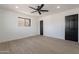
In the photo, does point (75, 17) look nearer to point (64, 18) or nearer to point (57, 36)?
point (64, 18)

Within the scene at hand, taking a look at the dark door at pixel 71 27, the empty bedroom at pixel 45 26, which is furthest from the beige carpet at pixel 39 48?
the dark door at pixel 71 27

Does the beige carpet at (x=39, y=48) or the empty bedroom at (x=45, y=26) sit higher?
the empty bedroom at (x=45, y=26)

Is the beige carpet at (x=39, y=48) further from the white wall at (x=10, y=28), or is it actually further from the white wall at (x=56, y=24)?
the white wall at (x=56, y=24)

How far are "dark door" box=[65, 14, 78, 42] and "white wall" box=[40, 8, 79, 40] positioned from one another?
14.0 inches

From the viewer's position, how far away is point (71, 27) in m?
6.91

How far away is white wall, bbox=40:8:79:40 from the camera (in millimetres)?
7652

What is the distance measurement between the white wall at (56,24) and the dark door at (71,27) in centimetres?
35

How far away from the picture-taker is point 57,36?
8.48 m

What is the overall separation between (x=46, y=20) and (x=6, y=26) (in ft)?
16.4

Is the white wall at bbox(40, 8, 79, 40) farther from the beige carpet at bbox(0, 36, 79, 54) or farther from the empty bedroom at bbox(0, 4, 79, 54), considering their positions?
the beige carpet at bbox(0, 36, 79, 54)

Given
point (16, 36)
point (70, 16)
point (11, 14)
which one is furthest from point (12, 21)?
point (70, 16)

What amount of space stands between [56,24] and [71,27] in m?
1.89

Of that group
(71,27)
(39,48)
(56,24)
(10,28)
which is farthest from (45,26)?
(39,48)

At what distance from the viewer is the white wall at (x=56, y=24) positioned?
301 inches
